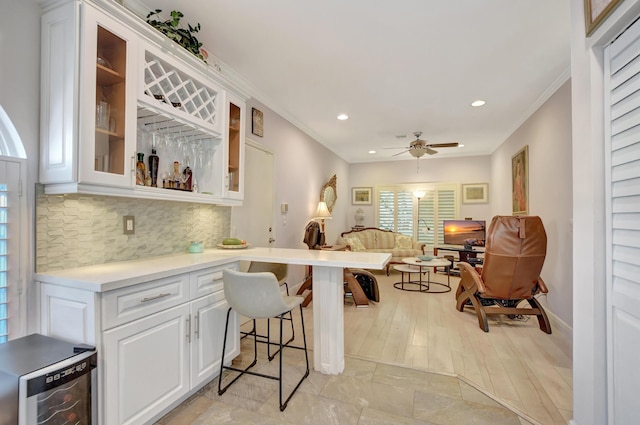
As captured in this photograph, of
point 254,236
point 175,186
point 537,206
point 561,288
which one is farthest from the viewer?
point 537,206

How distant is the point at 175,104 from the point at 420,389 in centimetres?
271

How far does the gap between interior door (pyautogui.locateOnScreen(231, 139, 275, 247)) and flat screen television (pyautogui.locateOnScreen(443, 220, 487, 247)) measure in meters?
4.04

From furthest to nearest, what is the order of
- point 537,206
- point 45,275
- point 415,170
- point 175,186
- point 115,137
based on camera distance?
1. point 415,170
2. point 537,206
3. point 175,186
4. point 115,137
5. point 45,275

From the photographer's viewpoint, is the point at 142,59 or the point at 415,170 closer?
the point at 142,59

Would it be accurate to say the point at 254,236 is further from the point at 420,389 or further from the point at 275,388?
the point at 420,389

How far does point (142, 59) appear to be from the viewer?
6.09ft

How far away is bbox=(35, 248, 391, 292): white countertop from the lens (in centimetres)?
144

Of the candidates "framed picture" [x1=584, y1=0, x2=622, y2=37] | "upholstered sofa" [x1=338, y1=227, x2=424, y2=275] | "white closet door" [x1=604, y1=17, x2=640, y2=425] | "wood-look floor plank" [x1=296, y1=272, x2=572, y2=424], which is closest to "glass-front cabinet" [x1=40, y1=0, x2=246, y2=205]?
"wood-look floor plank" [x1=296, y1=272, x2=572, y2=424]

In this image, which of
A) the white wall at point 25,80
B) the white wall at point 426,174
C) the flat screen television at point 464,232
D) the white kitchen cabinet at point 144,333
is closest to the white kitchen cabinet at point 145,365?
the white kitchen cabinet at point 144,333

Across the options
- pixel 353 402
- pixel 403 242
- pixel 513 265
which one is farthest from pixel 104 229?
pixel 403 242

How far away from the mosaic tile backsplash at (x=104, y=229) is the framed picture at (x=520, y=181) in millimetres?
4534

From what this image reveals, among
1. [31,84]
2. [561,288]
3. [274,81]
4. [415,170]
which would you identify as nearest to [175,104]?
[31,84]

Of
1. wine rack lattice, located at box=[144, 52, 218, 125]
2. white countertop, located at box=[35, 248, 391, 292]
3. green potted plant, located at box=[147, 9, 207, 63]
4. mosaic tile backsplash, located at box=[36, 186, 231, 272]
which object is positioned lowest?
white countertop, located at box=[35, 248, 391, 292]

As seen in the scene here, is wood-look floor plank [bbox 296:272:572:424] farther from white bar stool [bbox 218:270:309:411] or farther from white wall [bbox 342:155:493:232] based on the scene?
white wall [bbox 342:155:493:232]
